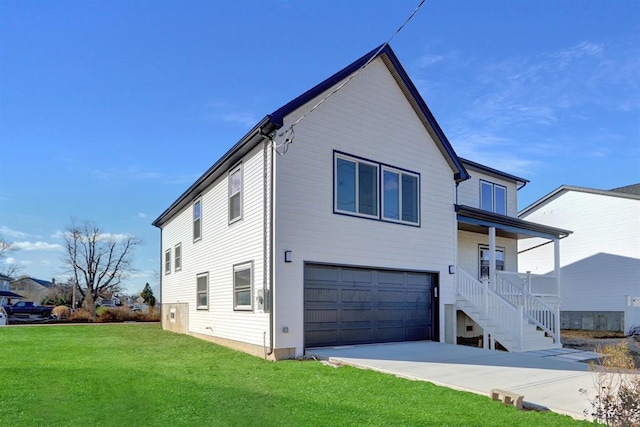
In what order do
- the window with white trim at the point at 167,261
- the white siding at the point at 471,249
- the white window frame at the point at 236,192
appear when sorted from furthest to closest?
the window with white trim at the point at 167,261
the white siding at the point at 471,249
the white window frame at the point at 236,192

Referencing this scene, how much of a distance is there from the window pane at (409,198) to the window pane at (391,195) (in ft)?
0.83

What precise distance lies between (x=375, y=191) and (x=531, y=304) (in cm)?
632

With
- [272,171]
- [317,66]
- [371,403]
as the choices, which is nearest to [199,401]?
[371,403]

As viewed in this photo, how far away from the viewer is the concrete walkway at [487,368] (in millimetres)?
7300

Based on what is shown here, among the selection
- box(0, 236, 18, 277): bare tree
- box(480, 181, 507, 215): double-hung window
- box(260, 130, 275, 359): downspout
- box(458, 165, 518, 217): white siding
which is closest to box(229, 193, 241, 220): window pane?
box(260, 130, 275, 359): downspout

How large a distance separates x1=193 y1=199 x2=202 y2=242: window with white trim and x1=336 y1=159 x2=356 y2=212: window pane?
21.7 ft

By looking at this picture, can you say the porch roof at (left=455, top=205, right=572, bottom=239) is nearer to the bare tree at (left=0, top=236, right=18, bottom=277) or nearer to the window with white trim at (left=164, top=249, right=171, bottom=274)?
the window with white trim at (left=164, top=249, right=171, bottom=274)

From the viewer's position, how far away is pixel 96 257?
1799 inches

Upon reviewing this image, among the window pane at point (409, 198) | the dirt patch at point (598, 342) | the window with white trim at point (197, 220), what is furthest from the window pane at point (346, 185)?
the dirt patch at point (598, 342)

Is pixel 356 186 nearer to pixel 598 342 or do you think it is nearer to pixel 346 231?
pixel 346 231

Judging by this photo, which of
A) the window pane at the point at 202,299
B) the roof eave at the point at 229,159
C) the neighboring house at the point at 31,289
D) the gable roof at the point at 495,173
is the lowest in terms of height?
the neighboring house at the point at 31,289

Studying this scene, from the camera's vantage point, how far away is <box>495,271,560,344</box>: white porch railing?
14.7 metres

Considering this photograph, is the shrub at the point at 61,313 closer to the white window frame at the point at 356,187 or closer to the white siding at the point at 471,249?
the white siding at the point at 471,249

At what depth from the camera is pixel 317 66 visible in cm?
1308
